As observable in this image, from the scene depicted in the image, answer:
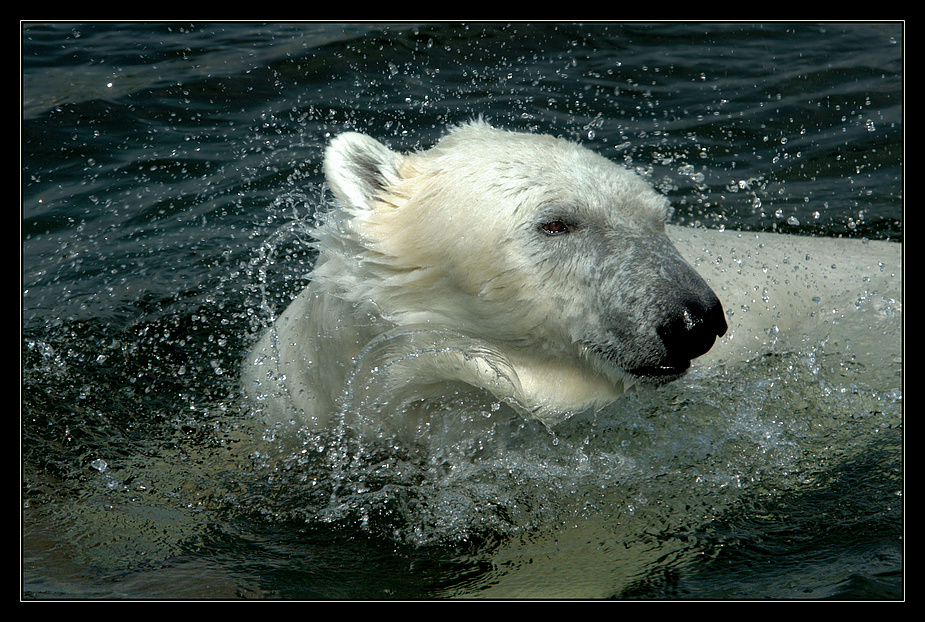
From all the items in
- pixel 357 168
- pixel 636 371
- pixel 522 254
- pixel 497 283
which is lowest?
pixel 636 371

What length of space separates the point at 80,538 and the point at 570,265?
2240mm

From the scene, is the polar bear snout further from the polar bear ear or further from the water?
the polar bear ear

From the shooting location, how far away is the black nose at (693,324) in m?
2.70

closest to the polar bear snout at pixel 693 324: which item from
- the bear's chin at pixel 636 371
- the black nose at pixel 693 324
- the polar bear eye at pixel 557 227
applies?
the black nose at pixel 693 324

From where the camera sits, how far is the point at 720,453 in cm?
395

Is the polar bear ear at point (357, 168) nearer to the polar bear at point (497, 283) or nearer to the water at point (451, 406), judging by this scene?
the polar bear at point (497, 283)

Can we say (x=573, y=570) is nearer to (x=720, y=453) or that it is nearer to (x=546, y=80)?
(x=720, y=453)

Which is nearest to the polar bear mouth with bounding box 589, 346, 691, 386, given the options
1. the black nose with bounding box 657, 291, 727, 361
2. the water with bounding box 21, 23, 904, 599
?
the black nose with bounding box 657, 291, 727, 361

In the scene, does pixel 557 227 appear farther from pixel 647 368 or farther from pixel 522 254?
pixel 647 368

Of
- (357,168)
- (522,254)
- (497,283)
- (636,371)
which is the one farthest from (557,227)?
(357,168)

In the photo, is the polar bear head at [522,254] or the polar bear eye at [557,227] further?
the polar bear eye at [557,227]

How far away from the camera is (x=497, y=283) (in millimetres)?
3041

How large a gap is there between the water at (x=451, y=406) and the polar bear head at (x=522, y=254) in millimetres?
637

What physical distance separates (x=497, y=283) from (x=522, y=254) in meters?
0.14
